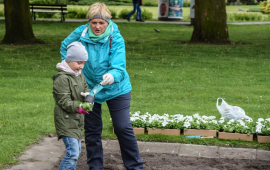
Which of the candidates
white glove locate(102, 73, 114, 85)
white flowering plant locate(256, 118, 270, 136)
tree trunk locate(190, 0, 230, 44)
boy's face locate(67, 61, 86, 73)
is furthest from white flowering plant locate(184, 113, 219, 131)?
tree trunk locate(190, 0, 230, 44)

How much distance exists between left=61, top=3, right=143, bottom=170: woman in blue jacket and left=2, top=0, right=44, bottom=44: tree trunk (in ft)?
39.2

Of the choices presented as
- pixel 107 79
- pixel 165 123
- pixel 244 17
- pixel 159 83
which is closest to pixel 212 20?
pixel 159 83

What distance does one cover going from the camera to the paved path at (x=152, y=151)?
5.20 m

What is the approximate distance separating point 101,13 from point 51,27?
19.2 meters

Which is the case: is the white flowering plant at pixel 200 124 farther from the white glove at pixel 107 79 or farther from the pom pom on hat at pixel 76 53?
the pom pom on hat at pixel 76 53

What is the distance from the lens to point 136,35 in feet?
65.5

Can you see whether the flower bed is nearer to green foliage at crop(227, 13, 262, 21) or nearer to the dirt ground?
the dirt ground

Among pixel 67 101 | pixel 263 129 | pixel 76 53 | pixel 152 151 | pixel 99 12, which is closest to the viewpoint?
pixel 67 101

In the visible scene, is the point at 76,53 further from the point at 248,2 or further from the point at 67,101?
the point at 248,2

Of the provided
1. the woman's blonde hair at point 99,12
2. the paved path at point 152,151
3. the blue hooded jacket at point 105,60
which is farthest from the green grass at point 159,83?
the woman's blonde hair at point 99,12

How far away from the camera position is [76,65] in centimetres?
416

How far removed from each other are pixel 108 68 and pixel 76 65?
1.24ft

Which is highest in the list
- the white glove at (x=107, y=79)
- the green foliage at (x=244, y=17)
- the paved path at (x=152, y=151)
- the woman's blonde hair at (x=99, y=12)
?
the woman's blonde hair at (x=99, y=12)

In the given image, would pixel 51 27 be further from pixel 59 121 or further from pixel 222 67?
pixel 59 121
